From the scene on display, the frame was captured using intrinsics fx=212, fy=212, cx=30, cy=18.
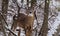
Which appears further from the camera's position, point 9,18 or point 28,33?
point 9,18

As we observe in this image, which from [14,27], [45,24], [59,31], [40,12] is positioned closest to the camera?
[59,31]

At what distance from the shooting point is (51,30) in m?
7.14

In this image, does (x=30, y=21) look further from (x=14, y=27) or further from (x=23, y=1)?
(x=23, y=1)

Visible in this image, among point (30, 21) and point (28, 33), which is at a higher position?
point (30, 21)

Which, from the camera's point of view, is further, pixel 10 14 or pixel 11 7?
pixel 11 7

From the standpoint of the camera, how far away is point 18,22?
5.86 metres

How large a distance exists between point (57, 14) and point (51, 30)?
12.0 feet

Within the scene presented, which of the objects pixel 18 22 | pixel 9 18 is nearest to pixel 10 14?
pixel 9 18

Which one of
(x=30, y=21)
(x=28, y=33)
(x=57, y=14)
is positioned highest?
(x=30, y=21)

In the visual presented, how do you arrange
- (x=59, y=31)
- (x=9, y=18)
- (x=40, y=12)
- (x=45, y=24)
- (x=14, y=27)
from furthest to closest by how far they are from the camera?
(x=40, y=12) < (x=9, y=18) < (x=14, y=27) < (x=45, y=24) < (x=59, y=31)

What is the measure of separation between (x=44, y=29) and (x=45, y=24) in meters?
0.09

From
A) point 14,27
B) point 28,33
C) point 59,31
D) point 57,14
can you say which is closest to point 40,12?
point 57,14

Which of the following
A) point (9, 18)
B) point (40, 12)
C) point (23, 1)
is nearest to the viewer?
point (9, 18)

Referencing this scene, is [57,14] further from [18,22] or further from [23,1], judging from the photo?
[18,22]
